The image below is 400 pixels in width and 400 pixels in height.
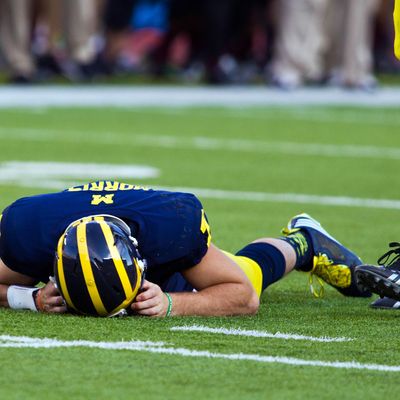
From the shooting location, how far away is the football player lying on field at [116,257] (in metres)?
5.31

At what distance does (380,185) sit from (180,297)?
5.31 m

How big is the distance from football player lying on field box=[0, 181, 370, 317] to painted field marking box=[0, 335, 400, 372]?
31 cm

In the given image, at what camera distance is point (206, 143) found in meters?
13.6

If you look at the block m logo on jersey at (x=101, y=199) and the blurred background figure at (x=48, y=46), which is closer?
the block m logo on jersey at (x=101, y=199)

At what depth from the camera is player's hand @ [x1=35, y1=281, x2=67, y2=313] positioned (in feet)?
18.3

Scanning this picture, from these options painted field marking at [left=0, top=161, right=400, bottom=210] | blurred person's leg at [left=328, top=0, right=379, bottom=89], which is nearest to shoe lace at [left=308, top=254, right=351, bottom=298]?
painted field marking at [left=0, top=161, right=400, bottom=210]

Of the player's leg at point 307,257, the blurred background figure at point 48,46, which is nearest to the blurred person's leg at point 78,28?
the blurred background figure at point 48,46

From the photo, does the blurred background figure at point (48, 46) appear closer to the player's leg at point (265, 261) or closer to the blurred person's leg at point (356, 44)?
the blurred person's leg at point (356, 44)

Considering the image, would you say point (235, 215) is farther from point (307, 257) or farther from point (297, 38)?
point (297, 38)

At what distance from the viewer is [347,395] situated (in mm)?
4410

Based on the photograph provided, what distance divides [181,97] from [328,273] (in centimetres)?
1255

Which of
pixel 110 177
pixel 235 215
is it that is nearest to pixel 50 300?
pixel 235 215

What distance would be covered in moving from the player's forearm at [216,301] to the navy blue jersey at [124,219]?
124 millimetres

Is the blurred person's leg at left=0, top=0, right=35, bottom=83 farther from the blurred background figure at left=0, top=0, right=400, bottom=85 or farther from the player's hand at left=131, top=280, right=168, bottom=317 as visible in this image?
the player's hand at left=131, top=280, right=168, bottom=317
